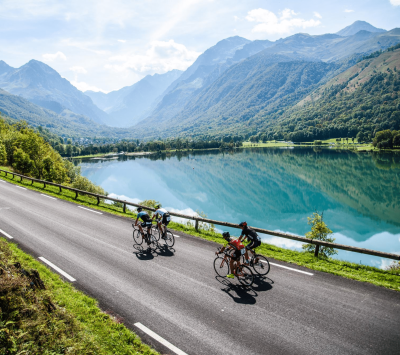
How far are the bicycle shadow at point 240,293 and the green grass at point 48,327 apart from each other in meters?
3.88

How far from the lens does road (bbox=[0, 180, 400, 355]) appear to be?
7.84m

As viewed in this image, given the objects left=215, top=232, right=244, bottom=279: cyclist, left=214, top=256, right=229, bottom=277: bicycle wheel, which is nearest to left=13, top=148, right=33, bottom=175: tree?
left=214, top=256, right=229, bottom=277: bicycle wheel

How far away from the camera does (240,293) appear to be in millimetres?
→ 10594

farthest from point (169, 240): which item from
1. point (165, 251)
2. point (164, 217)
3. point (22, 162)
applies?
point (22, 162)

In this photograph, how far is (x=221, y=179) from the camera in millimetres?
126062

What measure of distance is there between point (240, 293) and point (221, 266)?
181 cm

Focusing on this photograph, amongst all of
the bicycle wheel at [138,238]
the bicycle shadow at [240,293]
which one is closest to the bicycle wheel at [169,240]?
the bicycle wheel at [138,238]

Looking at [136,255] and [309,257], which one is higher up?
[309,257]

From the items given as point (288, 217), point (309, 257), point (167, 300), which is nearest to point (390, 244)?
point (288, 217)

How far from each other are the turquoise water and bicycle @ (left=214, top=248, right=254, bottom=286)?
89.5 feet

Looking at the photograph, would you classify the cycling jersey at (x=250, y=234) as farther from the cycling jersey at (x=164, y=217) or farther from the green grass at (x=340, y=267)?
the cycling jersey at (x=164, y=217)

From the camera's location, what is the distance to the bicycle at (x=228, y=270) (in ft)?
36.8

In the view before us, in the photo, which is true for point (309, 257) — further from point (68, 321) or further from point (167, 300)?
point (68, 321)

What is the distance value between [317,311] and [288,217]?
63.1 metres
